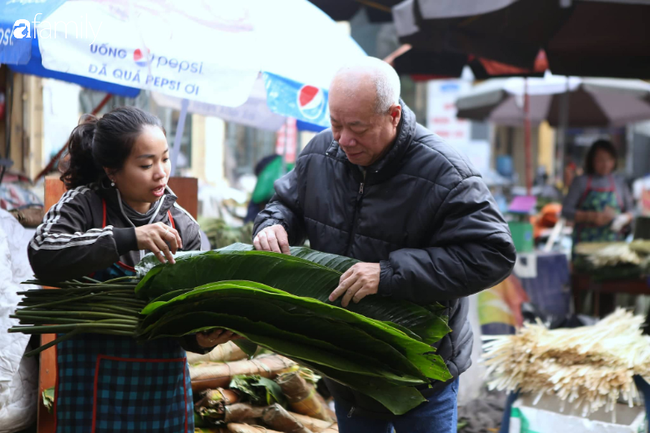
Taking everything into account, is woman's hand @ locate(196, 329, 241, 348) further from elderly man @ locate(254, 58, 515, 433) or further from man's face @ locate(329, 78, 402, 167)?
man's face @ locate(329, 78, 402, 167)

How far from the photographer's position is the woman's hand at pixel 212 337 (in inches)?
73.9

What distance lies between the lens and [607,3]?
4.47 m

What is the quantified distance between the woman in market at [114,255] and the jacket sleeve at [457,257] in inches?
22.3

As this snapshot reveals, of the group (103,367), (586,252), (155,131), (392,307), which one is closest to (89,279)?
(103,367)

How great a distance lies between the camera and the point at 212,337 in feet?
6.18

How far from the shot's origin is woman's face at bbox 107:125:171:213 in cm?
196

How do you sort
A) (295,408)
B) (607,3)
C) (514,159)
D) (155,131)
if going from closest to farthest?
1. (155,131)
2. (295,408)
3. (607,3)
4. (514,159)

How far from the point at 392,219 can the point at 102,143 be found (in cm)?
92

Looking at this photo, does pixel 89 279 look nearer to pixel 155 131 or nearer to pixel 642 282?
pixel 155 131

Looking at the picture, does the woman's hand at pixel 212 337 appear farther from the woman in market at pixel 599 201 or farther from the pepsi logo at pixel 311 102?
the woman in market at pixel 599 201

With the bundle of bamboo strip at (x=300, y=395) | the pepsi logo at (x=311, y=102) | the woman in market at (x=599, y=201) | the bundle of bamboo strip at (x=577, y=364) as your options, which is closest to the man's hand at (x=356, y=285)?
the bundle of bamboo strip at (x=577, y=364)

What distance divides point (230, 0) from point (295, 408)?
7.38ft

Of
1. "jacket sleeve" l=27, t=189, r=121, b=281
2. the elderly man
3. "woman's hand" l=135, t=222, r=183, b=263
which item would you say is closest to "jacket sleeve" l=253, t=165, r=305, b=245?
the elderly man

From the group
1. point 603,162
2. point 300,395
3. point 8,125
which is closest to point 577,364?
point 300,395
